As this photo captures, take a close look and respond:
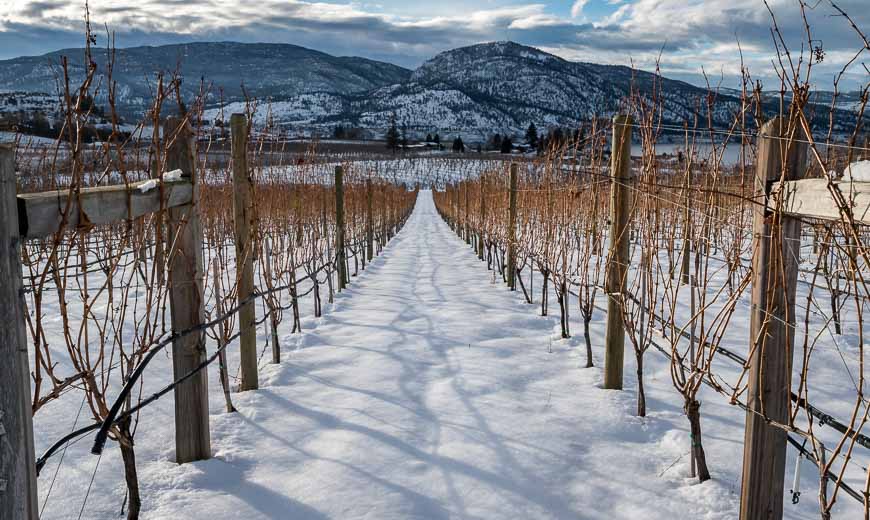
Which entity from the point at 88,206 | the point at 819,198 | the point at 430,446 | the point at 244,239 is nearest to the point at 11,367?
the point at 88,206

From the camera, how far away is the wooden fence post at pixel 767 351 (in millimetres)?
2029

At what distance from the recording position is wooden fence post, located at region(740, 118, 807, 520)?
79.9 inches

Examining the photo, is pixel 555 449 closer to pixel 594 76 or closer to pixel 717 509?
pixel 717 509

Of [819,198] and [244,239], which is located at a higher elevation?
[819,198]

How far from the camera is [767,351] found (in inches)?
83.0

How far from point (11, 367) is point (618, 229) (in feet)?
10.6

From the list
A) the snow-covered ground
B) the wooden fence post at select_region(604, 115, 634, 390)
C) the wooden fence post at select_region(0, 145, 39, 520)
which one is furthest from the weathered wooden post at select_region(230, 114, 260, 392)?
the wooden fence post at select_region(604, 115, 634, 390)

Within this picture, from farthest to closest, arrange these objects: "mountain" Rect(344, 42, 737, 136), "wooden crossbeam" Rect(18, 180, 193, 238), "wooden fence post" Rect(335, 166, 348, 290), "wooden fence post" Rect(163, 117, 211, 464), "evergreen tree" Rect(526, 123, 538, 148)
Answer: "mountain" Rect(344, 42, 737, 136), "evergreen tree" Rect(526, 123, 538, 148), "wooden fence post" Rect(335, 166, 348, 290), "wooden fence post" Rect(163, 117, 211, 464), "wooden crossbeam" Rect(18, 180, 193, 238)

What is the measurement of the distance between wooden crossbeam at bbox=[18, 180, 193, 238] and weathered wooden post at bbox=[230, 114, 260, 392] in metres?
1.20

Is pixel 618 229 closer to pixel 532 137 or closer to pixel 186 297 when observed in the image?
pixel 186 297

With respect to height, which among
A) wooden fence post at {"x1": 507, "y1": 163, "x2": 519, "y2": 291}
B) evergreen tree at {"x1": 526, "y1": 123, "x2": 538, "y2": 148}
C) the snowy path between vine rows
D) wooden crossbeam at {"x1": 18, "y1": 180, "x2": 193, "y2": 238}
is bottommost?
the snowy path between vine rows

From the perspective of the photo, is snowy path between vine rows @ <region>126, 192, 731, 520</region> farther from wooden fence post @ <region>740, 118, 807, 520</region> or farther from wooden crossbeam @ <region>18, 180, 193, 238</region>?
wooden crossbeam @ <region>18, 180, 193, 238</region>

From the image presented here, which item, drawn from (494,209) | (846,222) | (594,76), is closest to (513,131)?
(594,76)

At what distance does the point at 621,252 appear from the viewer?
376 cm
